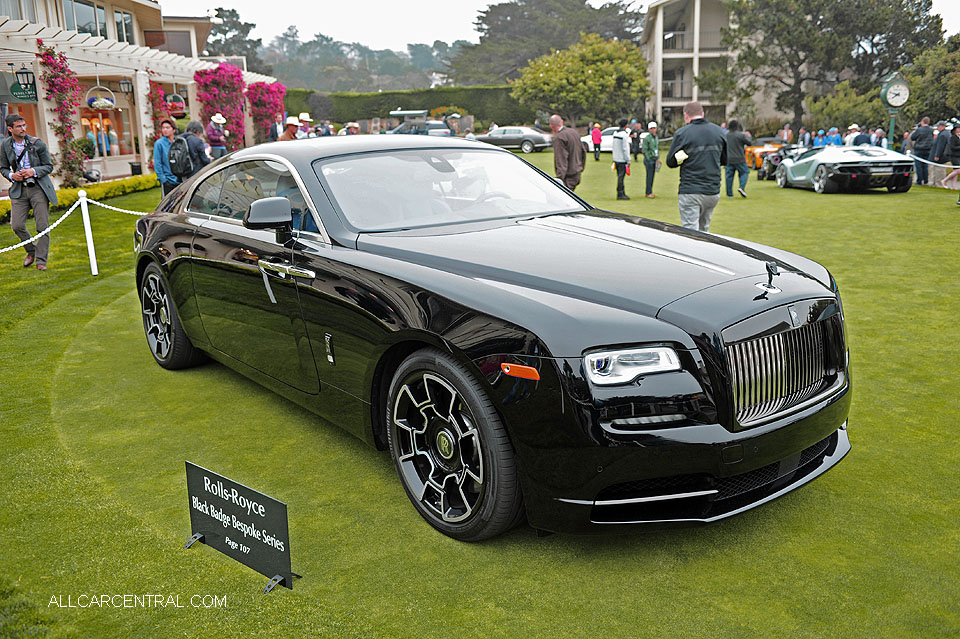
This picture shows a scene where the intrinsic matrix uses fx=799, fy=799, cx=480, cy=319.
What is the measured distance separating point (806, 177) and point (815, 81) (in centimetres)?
3567

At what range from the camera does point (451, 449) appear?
132 inches

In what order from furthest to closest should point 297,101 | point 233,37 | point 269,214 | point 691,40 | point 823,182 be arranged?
point 233,37
point 297,101
point 691,40
point 823,182
point 269,214

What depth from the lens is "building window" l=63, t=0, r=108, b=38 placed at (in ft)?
96.0

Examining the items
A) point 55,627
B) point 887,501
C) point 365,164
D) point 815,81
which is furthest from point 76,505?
point 815,81

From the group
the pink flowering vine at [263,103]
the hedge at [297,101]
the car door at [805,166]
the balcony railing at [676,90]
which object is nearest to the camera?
the car door at [805,166]

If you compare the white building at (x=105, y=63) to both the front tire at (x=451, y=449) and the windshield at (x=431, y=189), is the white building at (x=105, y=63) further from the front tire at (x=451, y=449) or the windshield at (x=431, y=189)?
the front tire at (x=451, y=449)

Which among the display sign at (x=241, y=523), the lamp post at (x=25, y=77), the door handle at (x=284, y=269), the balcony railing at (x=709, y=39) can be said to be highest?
the balcony railing at (x=709, y=39)

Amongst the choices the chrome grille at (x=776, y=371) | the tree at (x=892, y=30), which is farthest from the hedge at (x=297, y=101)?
the chrome grille at (x=776, y=371)

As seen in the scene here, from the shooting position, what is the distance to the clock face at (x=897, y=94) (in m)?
22.7

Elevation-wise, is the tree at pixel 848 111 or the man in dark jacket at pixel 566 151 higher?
the tree at pixel 848 111

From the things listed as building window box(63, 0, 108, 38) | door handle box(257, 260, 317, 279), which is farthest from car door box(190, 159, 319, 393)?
building window box(63, 0, 108, 38)

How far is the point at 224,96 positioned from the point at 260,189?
29.6m

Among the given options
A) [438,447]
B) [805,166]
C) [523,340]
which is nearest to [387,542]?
[438,447]

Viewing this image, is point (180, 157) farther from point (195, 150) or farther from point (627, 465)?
point (627, 465)
